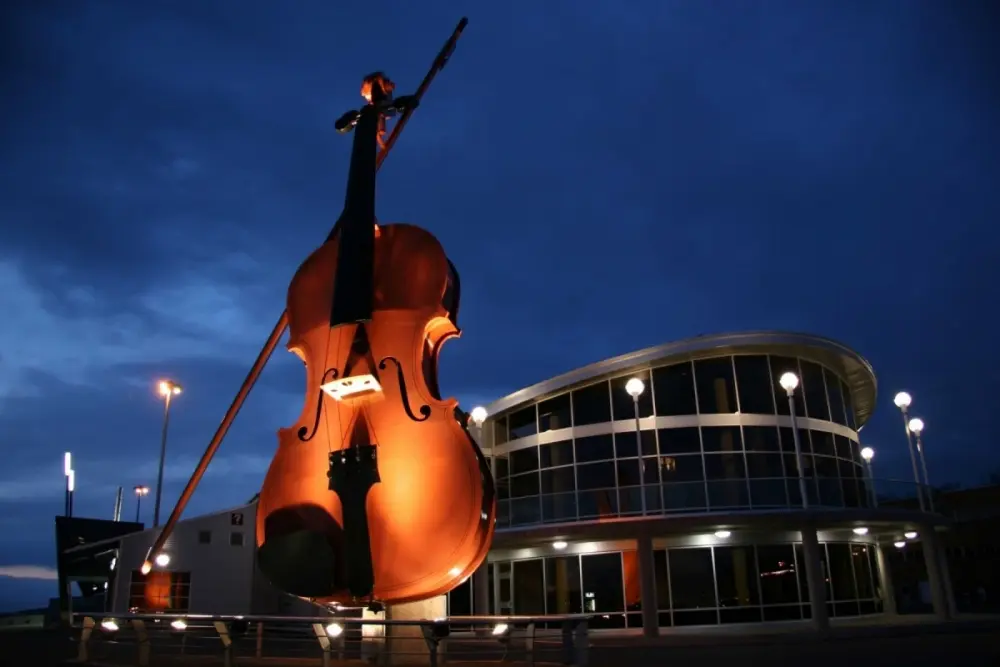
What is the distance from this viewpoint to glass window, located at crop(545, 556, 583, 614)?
68.0 ft

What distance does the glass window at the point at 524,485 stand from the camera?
2280 centimetres

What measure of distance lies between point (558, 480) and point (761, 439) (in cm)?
596

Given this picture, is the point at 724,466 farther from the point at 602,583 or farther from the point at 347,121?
the point at 347,121

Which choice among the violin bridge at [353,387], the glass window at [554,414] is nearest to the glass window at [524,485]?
the glass window at [554,414]

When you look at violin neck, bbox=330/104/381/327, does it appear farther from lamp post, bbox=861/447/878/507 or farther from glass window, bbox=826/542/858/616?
glass window, bbox=826/542/858/616

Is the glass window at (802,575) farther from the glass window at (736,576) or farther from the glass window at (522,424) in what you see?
the glass window at (522,424)

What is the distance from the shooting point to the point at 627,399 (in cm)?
2186

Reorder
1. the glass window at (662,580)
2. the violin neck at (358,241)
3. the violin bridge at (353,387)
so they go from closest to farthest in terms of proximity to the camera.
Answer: the violin bridge at (353,387) → the violin neck at (358,241) → the glass window at (662,580)

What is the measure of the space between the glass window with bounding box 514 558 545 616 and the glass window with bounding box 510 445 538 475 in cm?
281

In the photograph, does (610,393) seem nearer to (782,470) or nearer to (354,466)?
(782,470)

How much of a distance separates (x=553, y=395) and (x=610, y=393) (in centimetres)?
192

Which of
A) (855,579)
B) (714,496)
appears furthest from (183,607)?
(855,579)

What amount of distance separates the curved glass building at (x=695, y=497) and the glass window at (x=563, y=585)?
0.04 metres

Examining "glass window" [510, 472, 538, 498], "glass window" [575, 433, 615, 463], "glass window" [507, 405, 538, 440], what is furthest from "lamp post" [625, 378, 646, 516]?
"glass window" [507, 405, 538, 440]
